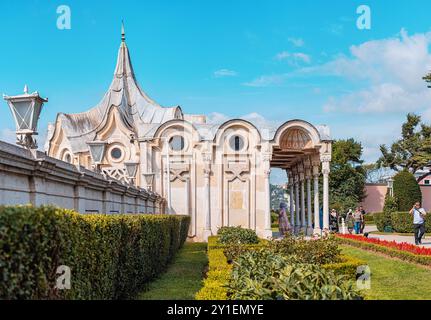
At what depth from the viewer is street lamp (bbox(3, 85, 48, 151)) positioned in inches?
328

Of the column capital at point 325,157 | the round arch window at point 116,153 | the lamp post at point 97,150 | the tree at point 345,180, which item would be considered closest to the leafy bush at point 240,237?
the lamp post at point 97,150

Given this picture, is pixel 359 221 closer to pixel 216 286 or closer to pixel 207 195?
pixel 207 195

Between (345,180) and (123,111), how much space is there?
2789cm

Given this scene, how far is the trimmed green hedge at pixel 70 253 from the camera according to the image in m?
4.42

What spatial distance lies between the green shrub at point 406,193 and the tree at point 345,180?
17.3m

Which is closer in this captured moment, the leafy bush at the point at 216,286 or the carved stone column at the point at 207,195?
the leafy bush at the point at 216,286

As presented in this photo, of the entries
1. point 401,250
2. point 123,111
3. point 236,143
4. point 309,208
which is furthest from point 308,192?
point 401,250

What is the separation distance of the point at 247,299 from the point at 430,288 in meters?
6.51

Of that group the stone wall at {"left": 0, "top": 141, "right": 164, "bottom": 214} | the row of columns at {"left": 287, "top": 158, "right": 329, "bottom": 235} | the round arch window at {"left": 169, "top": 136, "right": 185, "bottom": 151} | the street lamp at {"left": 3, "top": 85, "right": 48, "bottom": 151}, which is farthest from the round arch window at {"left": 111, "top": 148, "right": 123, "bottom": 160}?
the street lamp at {"left": 3, "top": 85, "right": 48, "bottom": 151}

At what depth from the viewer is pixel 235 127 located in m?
31.2

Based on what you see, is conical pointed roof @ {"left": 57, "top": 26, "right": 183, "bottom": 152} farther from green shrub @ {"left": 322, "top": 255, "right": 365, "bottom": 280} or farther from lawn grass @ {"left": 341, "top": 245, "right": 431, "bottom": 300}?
green shrub @ {"left": 322, "top": 255, "right": 365, "bottom": 280}

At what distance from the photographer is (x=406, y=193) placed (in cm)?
3625

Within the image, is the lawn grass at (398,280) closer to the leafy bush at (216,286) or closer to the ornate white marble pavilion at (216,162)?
the leafy bush at (216,286)
